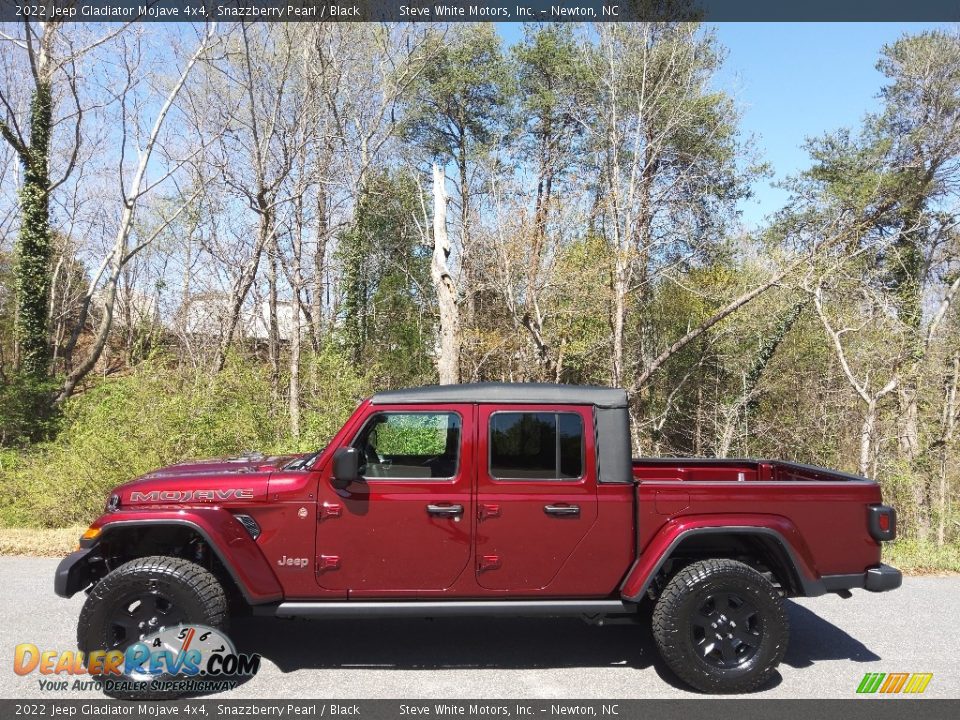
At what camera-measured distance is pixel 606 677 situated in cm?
431

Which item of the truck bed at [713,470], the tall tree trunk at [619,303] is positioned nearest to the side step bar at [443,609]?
the truck bed at [713,470]

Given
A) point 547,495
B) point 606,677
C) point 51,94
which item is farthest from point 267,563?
point 51,94

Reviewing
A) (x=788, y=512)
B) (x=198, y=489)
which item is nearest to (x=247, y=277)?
(x=198, y=489)

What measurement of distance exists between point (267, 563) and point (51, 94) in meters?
18.7

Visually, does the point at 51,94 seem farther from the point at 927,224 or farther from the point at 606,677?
the point at 927,224

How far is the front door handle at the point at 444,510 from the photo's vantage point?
169 inches

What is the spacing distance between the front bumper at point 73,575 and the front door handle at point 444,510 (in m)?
2.12

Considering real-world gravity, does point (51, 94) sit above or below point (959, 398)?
above

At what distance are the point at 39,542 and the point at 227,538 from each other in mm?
4752

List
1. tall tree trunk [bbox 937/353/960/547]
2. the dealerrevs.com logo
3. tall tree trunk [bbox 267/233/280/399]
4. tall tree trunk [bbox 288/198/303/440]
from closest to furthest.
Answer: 1. the dealerrevs.com logo
2. tall tree trunk [bbox 288/198/303/440]
3. tall tree trunk [bbox 937/353/960/547]
4. tall tree trunk [bbox 267/233/280/399]

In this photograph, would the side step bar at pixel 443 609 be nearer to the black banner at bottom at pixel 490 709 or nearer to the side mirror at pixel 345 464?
the black banner at bottom at pixel 490 709

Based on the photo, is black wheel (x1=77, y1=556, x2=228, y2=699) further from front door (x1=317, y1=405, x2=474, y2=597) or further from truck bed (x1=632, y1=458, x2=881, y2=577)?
truck bed (x1=632, y1=458, x2=881, y2=577)

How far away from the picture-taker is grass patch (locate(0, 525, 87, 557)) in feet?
23.7

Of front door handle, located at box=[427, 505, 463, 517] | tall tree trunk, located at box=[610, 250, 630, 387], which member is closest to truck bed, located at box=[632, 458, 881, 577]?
front door handle, located at box=[427, 505, 463, 517]
